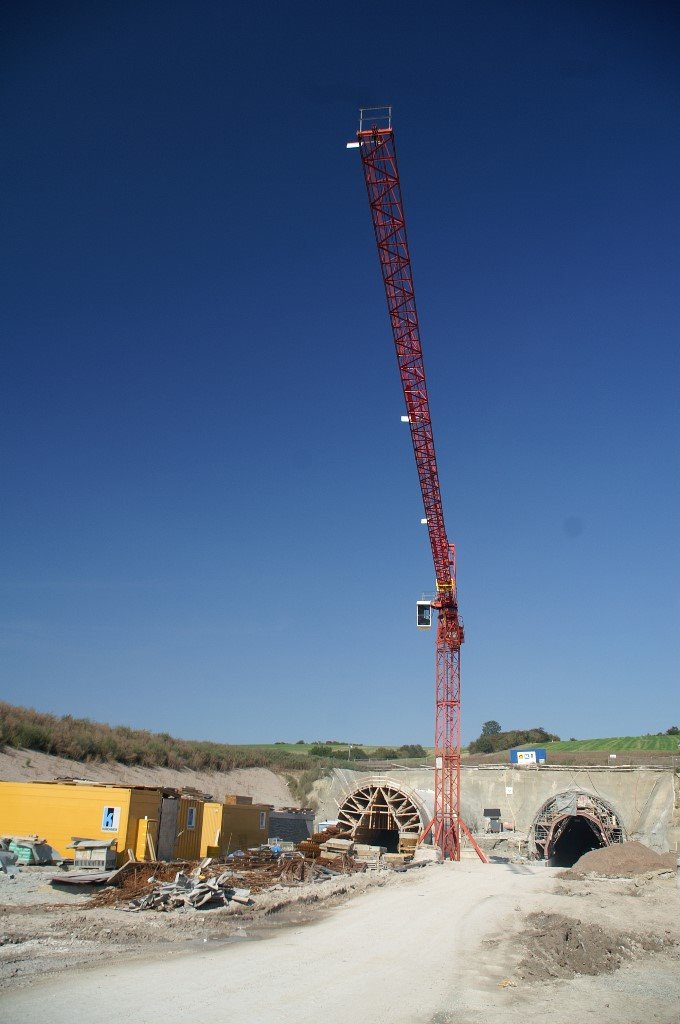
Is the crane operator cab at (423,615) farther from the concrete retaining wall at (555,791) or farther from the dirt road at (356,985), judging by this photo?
the dirt road at (356,985)

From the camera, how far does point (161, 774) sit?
55125mm

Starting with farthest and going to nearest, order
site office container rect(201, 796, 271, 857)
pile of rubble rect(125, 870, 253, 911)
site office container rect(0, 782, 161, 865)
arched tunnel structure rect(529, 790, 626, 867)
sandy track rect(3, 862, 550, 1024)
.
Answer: arched tunnel structure rect(529, 790, 626, 867) < site office container rect(201, 796, 271, 857) < site office container rect(0, 782, 161, 865) < pile of rubble rect(125, 870, 253, 911) < sandy track rect(3, 862, 550, 1024)

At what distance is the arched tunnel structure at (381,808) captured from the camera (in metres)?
36.5

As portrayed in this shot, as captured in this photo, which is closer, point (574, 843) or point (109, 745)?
point (574, 843)

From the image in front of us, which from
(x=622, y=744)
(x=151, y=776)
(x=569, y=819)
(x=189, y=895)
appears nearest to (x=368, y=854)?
(x=189, y=895)

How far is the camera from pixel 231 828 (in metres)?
33.2

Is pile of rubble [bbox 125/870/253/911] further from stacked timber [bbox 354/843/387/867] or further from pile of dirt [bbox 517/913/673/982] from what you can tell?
stacked timber [bbox 354/843/387/867]

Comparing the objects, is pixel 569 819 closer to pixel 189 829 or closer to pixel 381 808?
pixel 381 808

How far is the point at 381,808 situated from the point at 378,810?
7.7 inches

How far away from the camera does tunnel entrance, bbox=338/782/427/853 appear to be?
36.4 meters

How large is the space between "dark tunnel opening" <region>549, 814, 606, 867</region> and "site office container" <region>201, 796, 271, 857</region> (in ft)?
63.9

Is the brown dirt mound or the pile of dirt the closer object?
the pile of dirt

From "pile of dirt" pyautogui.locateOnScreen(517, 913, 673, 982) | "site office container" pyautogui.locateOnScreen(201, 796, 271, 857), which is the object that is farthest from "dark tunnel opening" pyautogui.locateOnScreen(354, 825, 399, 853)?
"pile of dirt" pyautogui.locateOnScreen(517, 913, 673, 982)

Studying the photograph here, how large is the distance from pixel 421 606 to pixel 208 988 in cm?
3363
